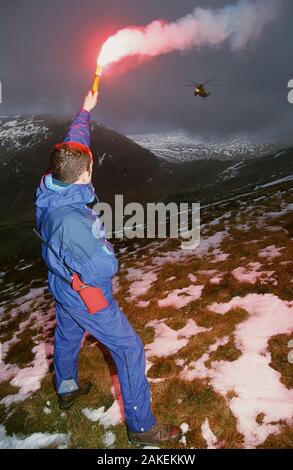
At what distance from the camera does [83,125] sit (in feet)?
18.4

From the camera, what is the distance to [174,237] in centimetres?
2189

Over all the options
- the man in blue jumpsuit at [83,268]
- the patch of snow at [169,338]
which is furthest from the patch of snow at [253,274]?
the man in blue jumpsuit at [83,268]

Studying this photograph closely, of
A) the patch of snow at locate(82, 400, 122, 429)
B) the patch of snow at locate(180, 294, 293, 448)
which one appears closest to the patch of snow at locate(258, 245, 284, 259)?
the patch of snow at locate(180, 294, 293, 448)

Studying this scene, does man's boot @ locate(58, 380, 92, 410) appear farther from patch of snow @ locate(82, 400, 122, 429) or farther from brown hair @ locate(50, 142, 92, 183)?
brown hair @ locate(50, 142, 92, 183)

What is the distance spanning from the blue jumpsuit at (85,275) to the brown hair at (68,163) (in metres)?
0.13

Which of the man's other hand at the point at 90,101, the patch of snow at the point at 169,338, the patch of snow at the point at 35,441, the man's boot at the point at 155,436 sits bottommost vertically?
the patch of snow at the point at 35,441

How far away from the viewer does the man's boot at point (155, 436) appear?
4.89 metres

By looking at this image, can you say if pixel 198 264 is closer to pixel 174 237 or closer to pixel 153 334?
pixel 153 334

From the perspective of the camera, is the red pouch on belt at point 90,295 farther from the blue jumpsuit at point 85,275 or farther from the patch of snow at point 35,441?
the patch of snow at point 35,441

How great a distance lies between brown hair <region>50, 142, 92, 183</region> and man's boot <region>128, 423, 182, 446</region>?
407cm

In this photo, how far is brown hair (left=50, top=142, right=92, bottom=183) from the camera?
14.3ft

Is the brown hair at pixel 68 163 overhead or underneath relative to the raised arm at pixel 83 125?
underneath

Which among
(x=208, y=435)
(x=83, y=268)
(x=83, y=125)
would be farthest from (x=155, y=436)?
(x=83, y=125)

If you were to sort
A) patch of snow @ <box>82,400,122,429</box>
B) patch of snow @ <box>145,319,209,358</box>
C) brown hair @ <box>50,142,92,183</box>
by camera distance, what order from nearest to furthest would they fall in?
brown hair @ <box>50,142,92,183</box> → patch of snow @ <box>82,400,122,429</box> → patch of snow @ <box>145,319,209,358</box>
